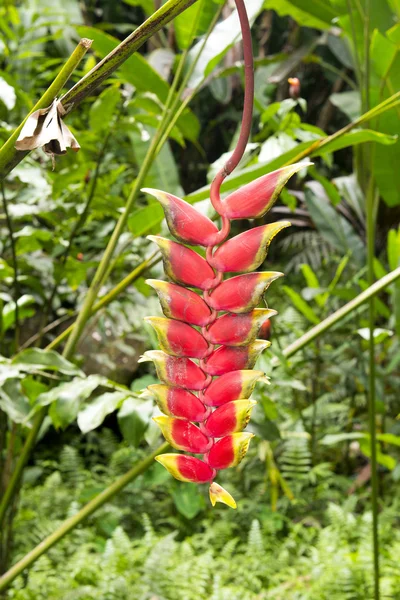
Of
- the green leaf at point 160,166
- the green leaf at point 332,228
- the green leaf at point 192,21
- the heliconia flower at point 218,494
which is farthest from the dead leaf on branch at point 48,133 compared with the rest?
→ the green leaf at point 332,228

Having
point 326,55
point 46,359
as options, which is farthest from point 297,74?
point 46,359

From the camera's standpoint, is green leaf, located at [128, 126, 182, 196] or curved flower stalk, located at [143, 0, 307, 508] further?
green leaf, located at [128, 126, 182, 196]

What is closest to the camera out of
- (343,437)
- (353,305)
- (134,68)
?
(353,305)

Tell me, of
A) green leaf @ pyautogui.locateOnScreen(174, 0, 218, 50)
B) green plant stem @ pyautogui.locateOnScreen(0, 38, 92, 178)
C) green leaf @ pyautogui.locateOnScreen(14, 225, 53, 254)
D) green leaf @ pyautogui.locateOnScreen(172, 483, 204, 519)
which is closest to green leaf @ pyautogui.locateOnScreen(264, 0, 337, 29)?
green leaf @ pyautogui.locateOnScreen(174, 0, 218, 50)

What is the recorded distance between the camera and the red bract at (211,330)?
0.34 m

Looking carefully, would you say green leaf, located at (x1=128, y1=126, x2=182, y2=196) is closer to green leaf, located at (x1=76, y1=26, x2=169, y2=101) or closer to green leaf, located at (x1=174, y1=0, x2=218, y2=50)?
green leaf, located at (x1=76, y1=26, x2=169, y2=101)

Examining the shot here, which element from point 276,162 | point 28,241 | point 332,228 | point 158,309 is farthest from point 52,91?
point 158,309

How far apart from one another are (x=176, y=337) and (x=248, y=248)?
0.20 feet

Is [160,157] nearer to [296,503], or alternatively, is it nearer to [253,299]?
[253,299]

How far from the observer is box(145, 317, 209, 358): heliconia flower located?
1.14ft

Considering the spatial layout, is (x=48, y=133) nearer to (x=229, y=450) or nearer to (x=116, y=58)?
(x=116, y=58)

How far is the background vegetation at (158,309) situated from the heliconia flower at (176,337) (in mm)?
447

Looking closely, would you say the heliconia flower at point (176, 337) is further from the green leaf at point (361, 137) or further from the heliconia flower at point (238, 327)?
the green leaf at point (361, 137)

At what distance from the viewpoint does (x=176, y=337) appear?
35cm
